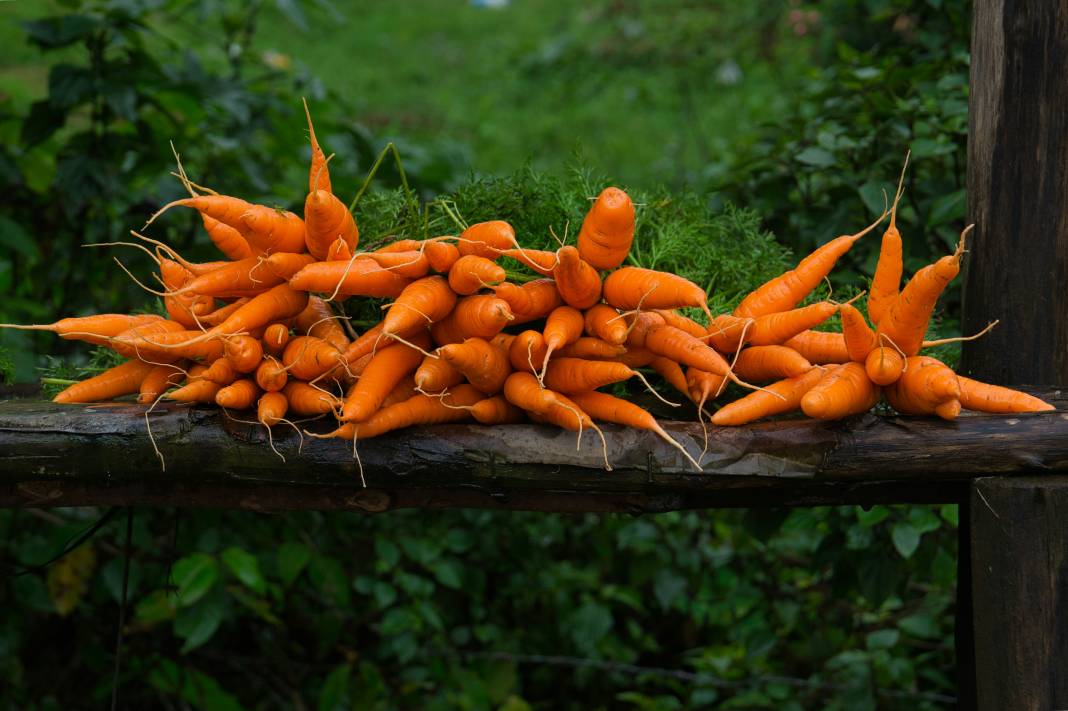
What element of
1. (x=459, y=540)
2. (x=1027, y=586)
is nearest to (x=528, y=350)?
(x=1027, y=586)

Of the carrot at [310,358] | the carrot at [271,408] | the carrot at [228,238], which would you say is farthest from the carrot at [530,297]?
the carrot at [228,238]

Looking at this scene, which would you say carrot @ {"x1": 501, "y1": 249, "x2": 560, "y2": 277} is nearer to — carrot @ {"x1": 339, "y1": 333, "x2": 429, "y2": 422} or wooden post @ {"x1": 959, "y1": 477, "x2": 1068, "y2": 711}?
carrot @ {"x1": 339, "y1": 333, "x2": 429, "y2": 422}

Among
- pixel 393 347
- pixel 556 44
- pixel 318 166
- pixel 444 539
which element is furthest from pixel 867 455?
pixel 556 44

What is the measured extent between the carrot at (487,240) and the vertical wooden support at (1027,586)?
2.94 ft

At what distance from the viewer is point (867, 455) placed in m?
1.70

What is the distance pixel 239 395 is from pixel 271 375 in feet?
0.21

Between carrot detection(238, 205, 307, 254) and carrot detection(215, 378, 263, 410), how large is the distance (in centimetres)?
23

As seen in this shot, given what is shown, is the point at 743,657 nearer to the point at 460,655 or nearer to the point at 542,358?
the point at 460,655

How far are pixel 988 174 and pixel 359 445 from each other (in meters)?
1.28

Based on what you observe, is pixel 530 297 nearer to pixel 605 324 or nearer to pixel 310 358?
pixel 605 324

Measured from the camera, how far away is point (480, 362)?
1689mm

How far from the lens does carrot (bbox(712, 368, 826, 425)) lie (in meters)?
1.70

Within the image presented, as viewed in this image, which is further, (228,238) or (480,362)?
(228,238)

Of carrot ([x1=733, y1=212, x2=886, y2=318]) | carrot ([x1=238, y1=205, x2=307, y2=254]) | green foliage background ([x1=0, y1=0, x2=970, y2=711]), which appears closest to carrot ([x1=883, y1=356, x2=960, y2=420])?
carrot ([x1=733, y1=212, x2=886, y2=318])
